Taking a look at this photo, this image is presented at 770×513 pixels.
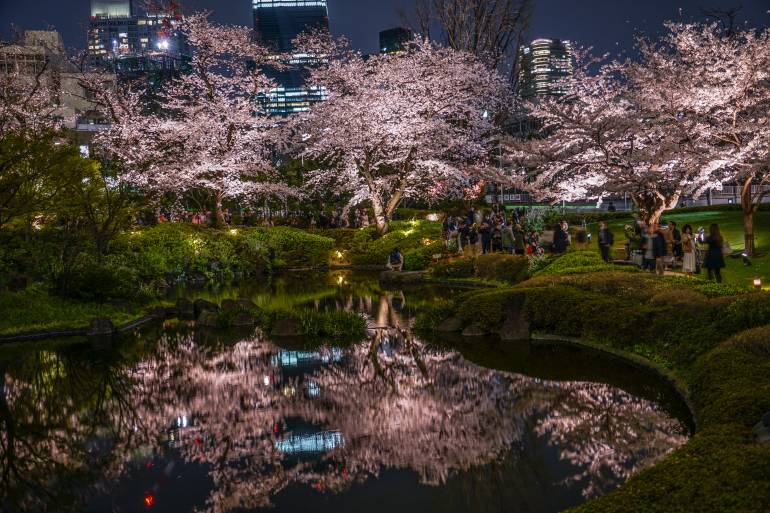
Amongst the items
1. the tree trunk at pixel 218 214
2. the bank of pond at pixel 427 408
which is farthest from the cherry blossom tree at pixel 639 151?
the tree trunk at pixel 218 214

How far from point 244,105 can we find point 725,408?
34.5m

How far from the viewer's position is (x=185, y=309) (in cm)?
2234

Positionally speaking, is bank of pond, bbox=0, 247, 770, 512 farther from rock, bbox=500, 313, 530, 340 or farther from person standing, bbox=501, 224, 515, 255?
person standing, bbox=501, 224, 515, 255

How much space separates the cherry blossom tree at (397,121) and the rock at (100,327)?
20.9m

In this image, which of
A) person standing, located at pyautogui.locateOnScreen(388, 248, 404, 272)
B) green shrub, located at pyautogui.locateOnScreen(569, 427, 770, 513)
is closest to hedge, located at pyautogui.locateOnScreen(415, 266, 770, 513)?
green shrub, located at pyautogui.locateOnScreen(569, 427, 770, 513)

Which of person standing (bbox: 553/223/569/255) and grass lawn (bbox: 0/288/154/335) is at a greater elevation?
person standing (bbox: 553/223/569/255)

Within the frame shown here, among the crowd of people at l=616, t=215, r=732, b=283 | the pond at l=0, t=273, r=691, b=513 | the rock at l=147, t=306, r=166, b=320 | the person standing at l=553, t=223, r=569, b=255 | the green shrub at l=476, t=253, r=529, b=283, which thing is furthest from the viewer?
the person standing at l=553, t=223, r=569, b=255

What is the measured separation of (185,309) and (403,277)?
1043 centimetres

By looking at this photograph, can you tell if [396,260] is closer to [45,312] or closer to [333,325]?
[333,325]

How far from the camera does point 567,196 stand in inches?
991

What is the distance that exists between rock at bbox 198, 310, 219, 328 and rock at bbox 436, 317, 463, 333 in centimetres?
676

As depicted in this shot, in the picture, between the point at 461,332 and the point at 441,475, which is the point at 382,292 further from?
the point at 441,475

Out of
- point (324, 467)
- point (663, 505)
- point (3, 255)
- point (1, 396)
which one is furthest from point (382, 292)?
point (663, 505)

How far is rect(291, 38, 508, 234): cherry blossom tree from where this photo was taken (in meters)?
37.4
